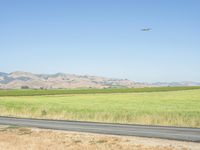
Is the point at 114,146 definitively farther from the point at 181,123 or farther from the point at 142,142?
the point at 181,123

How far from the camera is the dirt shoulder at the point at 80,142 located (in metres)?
18.0

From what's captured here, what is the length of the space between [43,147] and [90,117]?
58.0 feet

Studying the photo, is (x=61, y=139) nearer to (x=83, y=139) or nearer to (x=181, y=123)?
(x=83, y=139)

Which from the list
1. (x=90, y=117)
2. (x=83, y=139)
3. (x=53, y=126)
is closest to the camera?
(x=83, y=139)

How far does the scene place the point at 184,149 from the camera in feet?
54.7

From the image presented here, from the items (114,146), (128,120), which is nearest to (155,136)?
(114,146)

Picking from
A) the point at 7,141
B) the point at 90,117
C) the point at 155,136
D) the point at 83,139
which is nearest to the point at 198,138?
the point at 155,136

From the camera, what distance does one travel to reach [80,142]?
20.2 m

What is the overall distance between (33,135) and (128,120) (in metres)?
11.8

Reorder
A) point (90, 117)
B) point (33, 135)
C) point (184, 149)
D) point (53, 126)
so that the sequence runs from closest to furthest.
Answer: point (184, 149), point (33, 135), point (53, 126), point (90, 117)

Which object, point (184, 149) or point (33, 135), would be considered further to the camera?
point (33, 135)

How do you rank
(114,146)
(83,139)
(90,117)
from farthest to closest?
(90,117) → (83,139) → (114,146)

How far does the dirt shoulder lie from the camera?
707 inches

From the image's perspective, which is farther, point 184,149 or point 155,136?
point 155,136
